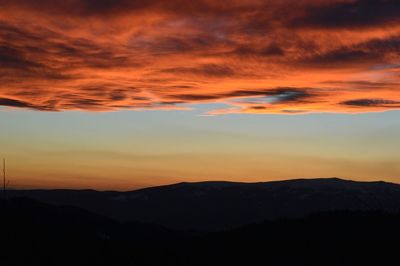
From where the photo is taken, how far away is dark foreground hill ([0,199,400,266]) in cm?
3281

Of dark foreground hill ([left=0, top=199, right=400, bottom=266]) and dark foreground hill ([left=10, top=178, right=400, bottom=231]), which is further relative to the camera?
dark foreground hill ([left=10, top=178, right=400, bottom=231])

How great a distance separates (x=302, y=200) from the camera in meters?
184

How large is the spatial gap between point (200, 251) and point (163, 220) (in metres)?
132

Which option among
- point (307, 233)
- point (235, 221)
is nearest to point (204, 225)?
point (235, 221)

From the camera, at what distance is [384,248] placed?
32688mm

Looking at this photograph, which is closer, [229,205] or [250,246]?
[250,246]

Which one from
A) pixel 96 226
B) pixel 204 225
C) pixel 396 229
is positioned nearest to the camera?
pixel 396 229

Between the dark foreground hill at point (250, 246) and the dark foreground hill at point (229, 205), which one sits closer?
the dark foreground hill at point (250, 246)

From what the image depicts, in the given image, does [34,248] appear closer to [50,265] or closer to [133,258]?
[50,265]

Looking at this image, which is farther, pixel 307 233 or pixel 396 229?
pixel 307 233

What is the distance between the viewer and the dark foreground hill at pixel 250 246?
3281 centimetres

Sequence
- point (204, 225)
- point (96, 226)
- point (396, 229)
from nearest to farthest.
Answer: point (396, 229) < point (96, 226) < point (204, 225)

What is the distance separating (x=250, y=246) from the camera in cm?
3834

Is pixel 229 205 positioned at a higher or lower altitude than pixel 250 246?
lower
